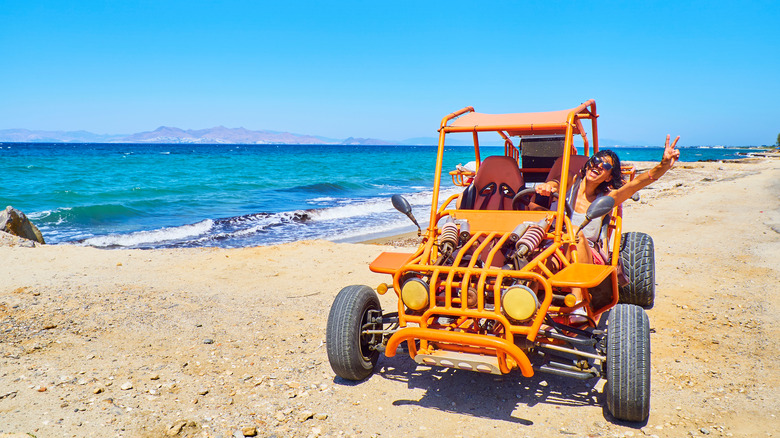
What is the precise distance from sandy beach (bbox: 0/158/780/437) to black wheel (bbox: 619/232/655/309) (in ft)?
1.13

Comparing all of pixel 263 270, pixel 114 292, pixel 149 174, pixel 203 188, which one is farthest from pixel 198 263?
pixel 149 174

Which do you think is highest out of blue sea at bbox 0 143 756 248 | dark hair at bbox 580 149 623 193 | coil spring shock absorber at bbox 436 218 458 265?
dark hair at bbox 580 149 623 193

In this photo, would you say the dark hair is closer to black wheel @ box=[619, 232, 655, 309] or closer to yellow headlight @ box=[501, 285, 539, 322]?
black wheel @ box=[619, 232, 655, 309]

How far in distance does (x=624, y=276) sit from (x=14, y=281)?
838 centimetres

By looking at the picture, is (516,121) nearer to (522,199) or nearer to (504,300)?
(522,199)

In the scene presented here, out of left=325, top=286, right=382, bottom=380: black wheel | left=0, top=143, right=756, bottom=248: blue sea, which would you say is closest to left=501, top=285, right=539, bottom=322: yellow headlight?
left=325, top=286, right=382, bottom=380: black wheel

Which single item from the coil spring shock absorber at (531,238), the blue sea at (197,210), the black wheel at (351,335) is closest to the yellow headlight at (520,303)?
the coil spring shock absorber at (531,238)

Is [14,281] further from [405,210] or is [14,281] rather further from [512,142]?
[512,142]

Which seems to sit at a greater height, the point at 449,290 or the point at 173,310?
the point at 449,290

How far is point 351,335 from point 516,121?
2.54 metres

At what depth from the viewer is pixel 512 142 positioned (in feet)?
24.8

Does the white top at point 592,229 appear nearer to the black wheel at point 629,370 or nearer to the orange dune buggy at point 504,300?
the orange dune buggy at point 504,300

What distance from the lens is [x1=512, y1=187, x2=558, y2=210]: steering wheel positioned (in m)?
5.45

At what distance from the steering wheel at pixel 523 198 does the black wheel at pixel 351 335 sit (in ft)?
6.25
